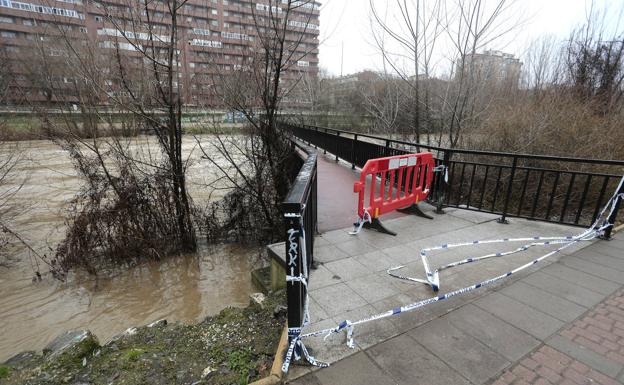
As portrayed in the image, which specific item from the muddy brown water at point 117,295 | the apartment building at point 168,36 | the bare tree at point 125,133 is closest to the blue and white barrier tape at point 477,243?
the muddy brown water at point 117,295

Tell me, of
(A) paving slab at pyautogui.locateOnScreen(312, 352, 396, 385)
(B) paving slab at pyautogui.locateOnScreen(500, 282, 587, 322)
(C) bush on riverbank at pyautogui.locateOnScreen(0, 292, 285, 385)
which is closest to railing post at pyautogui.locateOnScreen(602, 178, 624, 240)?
(B) paving slab at pyautogui.locateOnScreen(500, 282, 587, 322)

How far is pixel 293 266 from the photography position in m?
2.10

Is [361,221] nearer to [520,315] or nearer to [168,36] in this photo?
[520,315]

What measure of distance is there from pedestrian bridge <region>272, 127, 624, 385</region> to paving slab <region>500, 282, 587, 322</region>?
1cm

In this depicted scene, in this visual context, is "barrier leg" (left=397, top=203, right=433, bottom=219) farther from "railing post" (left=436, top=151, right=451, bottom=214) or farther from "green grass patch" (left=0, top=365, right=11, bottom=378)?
"green grass patch" (left=0, top=365, right=11, bottom=378)

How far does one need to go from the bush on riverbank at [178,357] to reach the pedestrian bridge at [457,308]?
49cm

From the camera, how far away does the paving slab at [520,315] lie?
263 cm

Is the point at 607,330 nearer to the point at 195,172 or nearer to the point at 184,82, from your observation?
the point at 184,82

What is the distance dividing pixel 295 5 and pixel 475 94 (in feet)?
21.6

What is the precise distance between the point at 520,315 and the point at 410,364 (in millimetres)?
1317

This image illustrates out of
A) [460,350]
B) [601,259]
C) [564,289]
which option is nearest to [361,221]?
[460,350]

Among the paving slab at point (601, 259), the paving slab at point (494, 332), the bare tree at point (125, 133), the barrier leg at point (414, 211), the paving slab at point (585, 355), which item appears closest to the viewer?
the paving slab at point (585, 355)

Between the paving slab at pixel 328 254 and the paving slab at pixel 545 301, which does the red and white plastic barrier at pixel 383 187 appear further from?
the paving slab at pixel 545 301

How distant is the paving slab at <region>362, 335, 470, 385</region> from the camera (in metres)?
2.12
